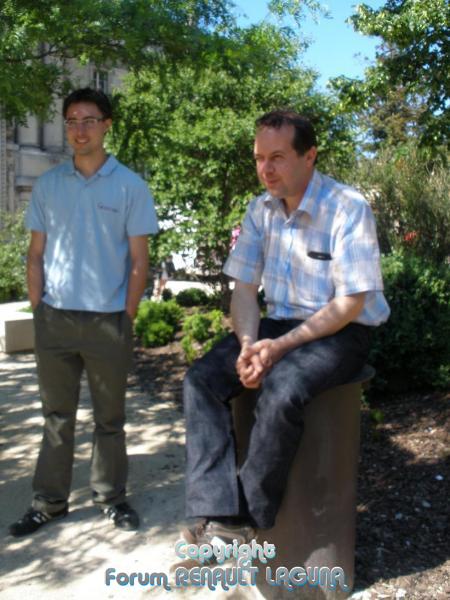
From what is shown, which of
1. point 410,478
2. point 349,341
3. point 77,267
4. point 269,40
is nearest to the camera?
point 349,341

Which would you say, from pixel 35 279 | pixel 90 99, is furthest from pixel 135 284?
pixel 90 99

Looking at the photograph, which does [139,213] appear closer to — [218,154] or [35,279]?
[35,279]

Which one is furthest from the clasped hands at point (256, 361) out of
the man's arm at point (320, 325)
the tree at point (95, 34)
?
the tree at point (95, 34)

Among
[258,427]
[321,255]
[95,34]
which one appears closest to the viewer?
[258,427]

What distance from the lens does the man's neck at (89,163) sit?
11.7 ft

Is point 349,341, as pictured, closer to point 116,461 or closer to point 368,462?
point 116,461

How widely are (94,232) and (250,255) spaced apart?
0.82 m

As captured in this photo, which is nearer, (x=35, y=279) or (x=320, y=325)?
(x=320, y=325)

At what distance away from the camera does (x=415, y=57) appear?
18.6 feet

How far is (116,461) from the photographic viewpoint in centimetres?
371

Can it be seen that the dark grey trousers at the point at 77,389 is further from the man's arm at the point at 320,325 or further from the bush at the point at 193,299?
the bush at the point at 193,299

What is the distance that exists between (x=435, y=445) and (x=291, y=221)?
2.22 meters

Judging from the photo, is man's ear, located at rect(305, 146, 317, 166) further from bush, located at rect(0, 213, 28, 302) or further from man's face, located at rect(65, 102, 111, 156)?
bush, located at rect(0, 213, 28, 302)

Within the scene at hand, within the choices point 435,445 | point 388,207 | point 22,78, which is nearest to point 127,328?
point 22,78
